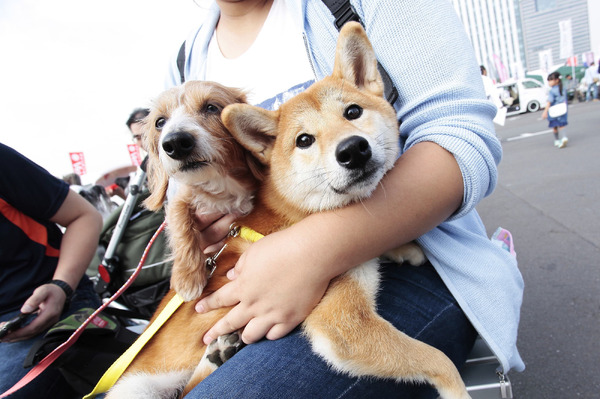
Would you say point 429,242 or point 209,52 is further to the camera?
point 209,52

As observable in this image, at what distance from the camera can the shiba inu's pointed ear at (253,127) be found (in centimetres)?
148

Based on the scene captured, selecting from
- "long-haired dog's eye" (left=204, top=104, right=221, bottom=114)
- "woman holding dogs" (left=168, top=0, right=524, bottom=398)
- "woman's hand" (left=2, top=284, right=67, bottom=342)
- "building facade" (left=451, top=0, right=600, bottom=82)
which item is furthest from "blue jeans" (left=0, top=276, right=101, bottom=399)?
"building facade" (left=451, top=0, right=600, bottom=82)

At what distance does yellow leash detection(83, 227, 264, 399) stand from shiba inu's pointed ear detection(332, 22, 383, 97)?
33.6 inches

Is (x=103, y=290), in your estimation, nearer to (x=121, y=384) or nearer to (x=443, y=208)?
(x=121, y=384)

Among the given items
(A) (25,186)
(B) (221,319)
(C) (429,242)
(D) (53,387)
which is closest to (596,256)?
(C) (429,242)

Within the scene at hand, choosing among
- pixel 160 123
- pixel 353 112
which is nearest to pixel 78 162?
pixel 160 123

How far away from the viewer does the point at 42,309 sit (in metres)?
2.08

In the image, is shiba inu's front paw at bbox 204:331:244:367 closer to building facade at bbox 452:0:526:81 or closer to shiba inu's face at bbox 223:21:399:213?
shiba inu's face at bbox 223:21:399:213

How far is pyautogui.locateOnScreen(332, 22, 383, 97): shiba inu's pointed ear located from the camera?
4.66 ft

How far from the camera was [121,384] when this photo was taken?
1494mm

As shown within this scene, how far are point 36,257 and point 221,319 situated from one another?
5.40 ft

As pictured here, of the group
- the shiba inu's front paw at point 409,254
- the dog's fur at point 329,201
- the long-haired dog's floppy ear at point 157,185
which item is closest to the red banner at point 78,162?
the long-haired dog's floppy ear at point 157,185

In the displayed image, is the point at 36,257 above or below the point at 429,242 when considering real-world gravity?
above

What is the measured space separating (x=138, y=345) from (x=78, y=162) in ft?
47.1
